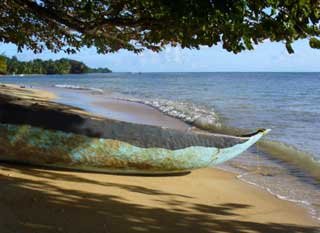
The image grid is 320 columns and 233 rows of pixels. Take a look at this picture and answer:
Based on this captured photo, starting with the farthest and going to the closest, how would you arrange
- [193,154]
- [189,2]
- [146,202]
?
1. [193,154]
2. [146,202]
3. [189,2]

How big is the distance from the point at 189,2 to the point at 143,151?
3697 millimetres

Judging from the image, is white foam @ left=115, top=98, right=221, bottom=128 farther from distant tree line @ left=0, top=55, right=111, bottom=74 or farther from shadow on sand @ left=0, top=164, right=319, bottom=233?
distant tree line @ left=0, top=55, right=111, bottom=74

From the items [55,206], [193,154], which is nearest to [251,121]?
[193,154]

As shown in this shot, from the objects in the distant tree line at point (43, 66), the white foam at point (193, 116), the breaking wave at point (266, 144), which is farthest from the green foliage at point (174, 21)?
the distant tree line at point (43, 66)

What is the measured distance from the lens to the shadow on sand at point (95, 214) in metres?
4.67

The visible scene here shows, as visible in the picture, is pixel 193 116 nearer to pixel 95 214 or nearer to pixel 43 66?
pixel 95 214

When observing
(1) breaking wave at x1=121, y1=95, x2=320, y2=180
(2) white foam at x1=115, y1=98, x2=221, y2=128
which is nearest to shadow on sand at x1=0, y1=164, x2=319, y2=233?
(1) breaking wave at x1=121, y1=95, x2=320, y2=180

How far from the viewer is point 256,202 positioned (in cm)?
669

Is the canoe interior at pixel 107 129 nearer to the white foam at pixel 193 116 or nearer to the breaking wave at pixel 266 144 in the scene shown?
the breaking wave at pixel 266 144

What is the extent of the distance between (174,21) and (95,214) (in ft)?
7.53

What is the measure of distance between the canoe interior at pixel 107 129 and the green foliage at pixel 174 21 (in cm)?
137

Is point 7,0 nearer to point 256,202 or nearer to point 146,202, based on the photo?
point 146,202

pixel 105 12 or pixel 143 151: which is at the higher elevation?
pixel 105 12

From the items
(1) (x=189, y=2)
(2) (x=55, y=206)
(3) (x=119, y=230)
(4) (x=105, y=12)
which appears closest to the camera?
(1) (x=189, y=2)
